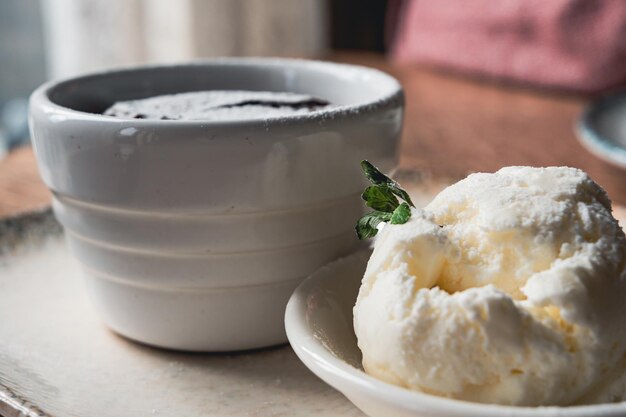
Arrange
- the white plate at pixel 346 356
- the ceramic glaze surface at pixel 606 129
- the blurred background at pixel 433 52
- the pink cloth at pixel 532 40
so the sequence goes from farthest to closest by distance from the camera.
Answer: the pink cloth at pixel 532 40 < the blurred background at pixel 433 52 < the ceramic glaze surface at pixel 606 129 < the white plate at pixel 346 356

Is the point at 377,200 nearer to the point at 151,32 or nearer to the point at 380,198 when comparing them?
the point at 380,198

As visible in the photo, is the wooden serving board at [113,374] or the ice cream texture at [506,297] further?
the wooden serving board at [113,374]

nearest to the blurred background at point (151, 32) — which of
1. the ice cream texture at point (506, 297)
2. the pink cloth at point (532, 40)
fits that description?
the pink cloth at point (532, 40)

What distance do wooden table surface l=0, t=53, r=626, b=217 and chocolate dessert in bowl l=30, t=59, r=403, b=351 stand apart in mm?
322

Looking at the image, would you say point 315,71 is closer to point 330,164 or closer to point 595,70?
point 330,164

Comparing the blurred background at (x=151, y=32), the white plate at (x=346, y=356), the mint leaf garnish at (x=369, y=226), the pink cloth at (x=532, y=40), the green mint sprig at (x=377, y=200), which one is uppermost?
the green mint sprig at (x=377, y=200)

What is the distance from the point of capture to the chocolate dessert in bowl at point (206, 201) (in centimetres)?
55

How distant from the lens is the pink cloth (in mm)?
1396

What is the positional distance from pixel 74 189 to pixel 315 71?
0.89 ft

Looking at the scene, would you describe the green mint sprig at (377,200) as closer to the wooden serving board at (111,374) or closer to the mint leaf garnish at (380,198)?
the mint leaf garnish at (380,198)

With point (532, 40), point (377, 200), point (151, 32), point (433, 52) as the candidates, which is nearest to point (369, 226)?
point (377, 200)

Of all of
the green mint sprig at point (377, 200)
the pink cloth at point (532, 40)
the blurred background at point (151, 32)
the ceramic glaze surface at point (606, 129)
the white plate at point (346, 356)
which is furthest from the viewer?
the blurred background at point (151, 32)

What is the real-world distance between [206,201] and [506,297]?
219 millimetres

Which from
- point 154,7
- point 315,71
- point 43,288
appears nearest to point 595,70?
point 315,71
